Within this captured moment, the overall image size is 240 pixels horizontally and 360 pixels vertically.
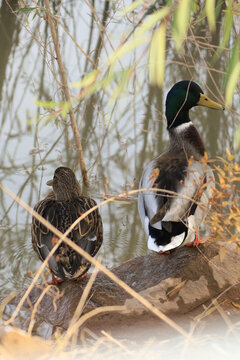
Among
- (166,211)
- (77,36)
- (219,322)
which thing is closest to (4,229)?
(166,211)

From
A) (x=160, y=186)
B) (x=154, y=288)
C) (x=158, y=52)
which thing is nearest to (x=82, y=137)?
(x=160, y=186)

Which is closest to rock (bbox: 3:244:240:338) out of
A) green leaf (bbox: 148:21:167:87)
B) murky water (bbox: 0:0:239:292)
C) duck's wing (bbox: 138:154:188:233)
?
duck's wing (bbox: 138:154:188:233)

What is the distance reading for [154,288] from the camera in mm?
3602

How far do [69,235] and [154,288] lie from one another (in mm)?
571

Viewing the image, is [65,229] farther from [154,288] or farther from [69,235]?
[154,288]

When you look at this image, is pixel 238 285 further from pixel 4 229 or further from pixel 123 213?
pixel 4 229

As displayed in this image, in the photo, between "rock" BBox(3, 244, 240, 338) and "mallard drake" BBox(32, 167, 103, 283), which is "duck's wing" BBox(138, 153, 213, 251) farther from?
"mallard drake" BBox(32, 167, 103, 283)

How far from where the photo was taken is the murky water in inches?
189

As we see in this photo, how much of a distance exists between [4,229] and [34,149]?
4.56 feet

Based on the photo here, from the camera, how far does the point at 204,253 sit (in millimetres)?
3857

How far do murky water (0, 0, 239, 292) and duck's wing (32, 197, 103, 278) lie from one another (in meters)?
0.68

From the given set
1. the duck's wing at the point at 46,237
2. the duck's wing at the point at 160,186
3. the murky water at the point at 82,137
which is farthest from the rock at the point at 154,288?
the murky water at the point at 82,137

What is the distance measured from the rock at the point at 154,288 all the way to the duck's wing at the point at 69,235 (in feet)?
0.48

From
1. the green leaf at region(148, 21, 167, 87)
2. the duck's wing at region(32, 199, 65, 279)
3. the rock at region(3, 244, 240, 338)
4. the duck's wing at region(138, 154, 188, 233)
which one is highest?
the green leaf at region(148, 21, 167, 87)
